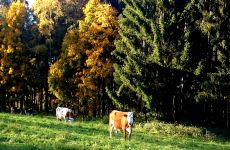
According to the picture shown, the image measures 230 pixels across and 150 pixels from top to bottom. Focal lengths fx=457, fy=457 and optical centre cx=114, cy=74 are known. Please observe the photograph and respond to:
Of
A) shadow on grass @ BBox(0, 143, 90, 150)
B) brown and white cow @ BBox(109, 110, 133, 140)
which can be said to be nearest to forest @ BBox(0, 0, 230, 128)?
brown and white cow @ BBox(109, 110, 133, 140)

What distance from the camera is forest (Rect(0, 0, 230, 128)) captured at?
3900 centimetres

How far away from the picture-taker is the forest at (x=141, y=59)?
39.0m

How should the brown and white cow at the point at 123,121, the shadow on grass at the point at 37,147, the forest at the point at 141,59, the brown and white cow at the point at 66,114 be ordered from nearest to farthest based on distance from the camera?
1. the shadow on grass at the point at 37,147
2. the brown and white cow at the point at 123,121
3. the forest at the point at 141,59
4. the brown and white cow at the point at 66,114

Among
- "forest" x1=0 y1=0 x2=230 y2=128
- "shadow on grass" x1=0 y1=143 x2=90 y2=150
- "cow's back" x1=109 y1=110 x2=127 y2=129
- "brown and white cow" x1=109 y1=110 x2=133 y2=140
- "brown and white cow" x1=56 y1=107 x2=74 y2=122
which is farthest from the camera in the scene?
"brown and white cow" x1=56 y1=107 x2=74 y2=122

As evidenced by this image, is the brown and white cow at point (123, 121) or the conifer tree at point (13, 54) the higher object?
the conifer tree at point (13, 54)

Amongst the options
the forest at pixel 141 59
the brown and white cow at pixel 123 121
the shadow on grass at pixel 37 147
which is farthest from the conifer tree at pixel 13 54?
the shadow on grass at pixel 37 147

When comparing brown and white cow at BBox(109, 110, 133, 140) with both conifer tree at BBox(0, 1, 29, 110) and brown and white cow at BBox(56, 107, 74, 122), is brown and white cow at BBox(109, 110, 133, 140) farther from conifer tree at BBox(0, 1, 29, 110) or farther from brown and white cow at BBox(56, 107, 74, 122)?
conifer tree at BBox(0, 1, 29, 110)

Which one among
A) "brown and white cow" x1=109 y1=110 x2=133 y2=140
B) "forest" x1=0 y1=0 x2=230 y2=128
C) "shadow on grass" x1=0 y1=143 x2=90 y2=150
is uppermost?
"forest" x1=0 y1=0 x2=230 y2=128

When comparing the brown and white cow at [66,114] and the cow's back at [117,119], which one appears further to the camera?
the brown and white cow at [66,114]

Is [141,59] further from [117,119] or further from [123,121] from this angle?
[123,121]

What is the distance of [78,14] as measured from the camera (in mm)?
54594

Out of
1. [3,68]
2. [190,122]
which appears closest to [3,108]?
[3,68]

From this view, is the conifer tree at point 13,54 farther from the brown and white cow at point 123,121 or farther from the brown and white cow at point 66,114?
the brown and white cow at point 123,121

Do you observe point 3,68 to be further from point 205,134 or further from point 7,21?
point 205,134
